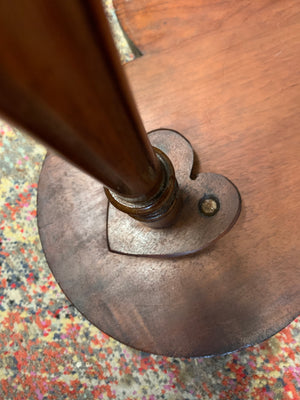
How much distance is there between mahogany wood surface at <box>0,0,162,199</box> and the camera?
180 mm

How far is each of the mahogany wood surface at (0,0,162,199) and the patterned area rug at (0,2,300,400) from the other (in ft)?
2.76

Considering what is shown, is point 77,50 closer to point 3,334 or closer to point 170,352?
point 170,352

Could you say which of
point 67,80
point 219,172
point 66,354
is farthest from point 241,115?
point 66,354

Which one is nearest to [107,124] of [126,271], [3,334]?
[126,271]

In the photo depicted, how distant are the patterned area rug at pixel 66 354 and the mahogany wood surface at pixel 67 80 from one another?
843 mm

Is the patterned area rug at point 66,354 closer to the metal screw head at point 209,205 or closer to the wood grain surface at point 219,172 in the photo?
the wood grain surface at point 219,172

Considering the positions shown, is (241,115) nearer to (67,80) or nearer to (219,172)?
(219,172)

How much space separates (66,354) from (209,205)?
681mm

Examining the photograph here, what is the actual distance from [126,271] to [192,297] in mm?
135

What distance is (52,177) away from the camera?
821mm

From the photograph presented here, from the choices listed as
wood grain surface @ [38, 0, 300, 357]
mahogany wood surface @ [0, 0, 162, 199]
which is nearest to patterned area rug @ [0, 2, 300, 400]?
wood grain surface @ [38, 0, 300, 357]

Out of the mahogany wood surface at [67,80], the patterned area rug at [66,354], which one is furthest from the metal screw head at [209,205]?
the patterned area rug at [66,354]

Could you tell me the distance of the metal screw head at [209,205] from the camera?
705mm

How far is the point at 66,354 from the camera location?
110 cm
